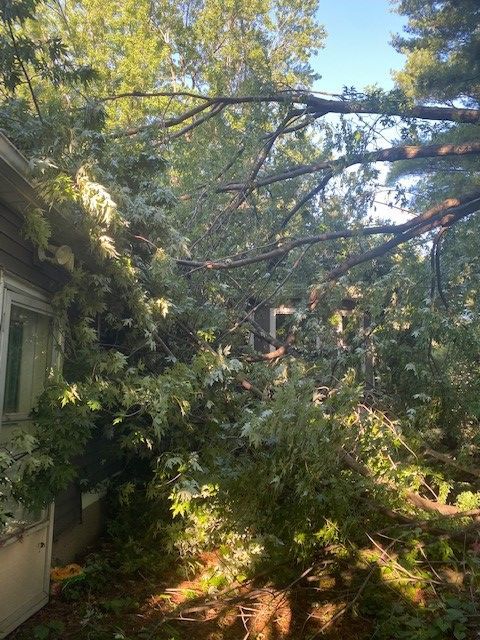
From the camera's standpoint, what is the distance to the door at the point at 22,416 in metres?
3.87

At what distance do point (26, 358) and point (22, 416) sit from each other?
0.44 m

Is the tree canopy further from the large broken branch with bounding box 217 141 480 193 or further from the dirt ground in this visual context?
the dirt ground

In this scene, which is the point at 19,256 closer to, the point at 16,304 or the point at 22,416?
the point at 16,304

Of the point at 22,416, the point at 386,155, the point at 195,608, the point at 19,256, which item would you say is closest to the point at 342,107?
the point at 386,155

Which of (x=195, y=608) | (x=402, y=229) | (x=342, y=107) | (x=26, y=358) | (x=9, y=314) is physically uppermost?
(x=342, y=107)

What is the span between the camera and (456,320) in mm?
7016

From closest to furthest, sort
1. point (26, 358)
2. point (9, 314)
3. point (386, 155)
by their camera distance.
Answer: point (9, 314), point (26, 358), point (386, 155)

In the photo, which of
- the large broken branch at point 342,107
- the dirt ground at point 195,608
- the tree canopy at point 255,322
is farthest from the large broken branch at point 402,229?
the dirt ground at point 195,608

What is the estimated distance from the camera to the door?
387 centimetres

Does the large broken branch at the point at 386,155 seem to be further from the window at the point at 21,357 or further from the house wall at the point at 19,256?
the window at the point at 21,357

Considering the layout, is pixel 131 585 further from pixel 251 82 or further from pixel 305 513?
pixel 251 82

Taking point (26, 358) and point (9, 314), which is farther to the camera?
point (26, 358)

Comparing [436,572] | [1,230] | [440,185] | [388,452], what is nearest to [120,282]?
[1,230]

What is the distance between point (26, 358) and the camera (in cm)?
434
